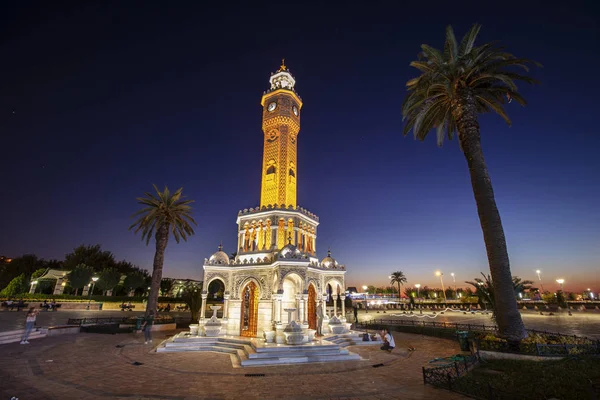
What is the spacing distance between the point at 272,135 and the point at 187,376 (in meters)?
21.2

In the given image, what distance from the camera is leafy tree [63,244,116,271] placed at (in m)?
60.8

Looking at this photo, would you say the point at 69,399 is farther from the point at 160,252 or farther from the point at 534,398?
the point at 160,252

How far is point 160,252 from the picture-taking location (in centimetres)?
2722

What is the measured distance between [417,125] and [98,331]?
2836cm

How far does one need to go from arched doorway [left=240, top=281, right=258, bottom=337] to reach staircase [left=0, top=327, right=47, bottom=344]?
526 inches

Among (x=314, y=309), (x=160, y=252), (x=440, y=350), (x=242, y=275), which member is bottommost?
(x=440, y=350)


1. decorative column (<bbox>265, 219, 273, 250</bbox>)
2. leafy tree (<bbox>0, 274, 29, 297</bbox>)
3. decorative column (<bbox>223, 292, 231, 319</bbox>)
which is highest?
decorative column (<bbox>265, 219, 273, 250</bbox>)

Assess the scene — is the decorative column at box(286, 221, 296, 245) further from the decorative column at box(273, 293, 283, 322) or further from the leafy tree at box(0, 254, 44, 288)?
the leafy tree at box(0, 254, 44, 288)

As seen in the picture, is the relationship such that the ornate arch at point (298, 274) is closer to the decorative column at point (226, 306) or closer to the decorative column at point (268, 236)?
the decorative column at point (268, 236)

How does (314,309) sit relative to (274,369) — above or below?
above

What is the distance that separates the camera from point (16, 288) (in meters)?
46.2

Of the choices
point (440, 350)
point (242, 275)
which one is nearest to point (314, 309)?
point (242, 275)

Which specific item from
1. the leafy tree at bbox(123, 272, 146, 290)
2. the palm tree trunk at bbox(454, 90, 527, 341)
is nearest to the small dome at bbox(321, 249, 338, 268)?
the palm tree trunk at bbox(454, 90, 527, 341)

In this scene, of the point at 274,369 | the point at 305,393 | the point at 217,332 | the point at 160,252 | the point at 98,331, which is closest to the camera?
the point at 305,393
